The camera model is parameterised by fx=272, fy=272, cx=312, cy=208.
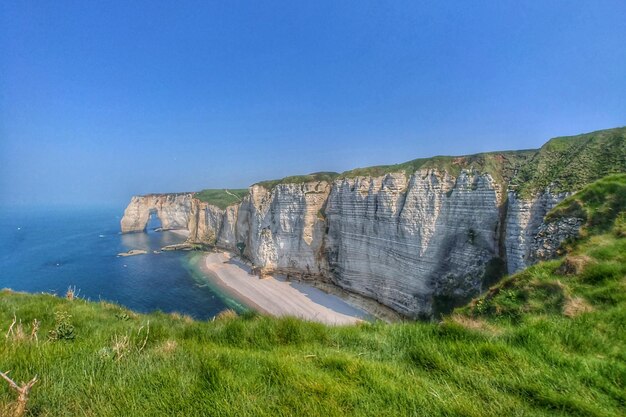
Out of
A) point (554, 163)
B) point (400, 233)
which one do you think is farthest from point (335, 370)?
point (554, 163)

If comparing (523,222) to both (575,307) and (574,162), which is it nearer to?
(574,162)

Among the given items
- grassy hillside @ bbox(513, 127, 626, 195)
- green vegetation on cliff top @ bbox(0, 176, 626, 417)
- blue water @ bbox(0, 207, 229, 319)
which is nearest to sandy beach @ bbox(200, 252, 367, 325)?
blue water @ bbox(0, 207, 229, 319)

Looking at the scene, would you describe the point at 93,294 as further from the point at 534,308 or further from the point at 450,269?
the point at 534,308

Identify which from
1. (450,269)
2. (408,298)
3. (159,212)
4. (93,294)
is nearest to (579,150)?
(450,269)

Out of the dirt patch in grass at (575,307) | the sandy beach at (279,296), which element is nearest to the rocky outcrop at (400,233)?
the sandy beach at (279,296)

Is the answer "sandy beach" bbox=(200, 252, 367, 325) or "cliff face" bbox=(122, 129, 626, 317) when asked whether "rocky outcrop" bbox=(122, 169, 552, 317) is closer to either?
"cliff face" bbox=(122, 129, 626, 317)

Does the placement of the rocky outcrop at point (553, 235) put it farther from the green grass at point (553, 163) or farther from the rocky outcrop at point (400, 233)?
the green grass at point (553, 163)
